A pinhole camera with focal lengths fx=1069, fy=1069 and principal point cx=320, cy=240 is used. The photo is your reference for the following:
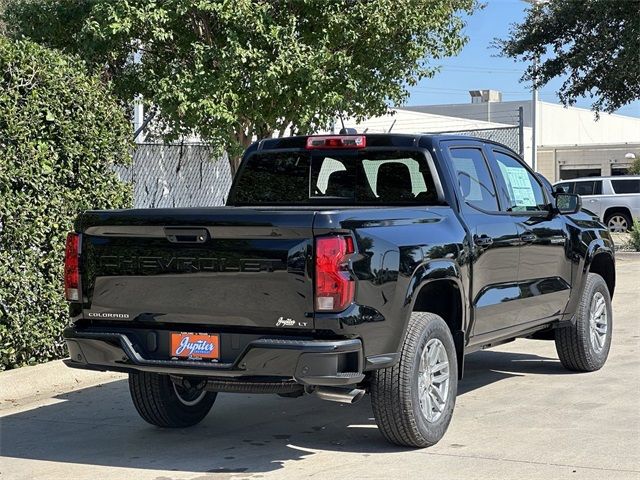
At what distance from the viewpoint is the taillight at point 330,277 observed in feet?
19.2

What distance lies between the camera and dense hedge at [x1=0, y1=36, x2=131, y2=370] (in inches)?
352

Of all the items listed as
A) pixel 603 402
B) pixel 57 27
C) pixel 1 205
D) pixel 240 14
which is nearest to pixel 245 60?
pixel 240 14

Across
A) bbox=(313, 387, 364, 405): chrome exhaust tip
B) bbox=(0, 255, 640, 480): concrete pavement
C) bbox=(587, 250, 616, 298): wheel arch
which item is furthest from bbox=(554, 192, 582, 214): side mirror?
bbox=(313, 387, 364, 405): chrome exhaust tip

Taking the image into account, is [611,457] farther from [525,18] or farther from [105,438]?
[525,18]

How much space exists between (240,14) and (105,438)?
7033 millimetres

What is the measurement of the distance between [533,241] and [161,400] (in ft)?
10.0

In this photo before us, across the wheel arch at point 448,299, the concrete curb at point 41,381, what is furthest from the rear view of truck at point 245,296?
the concrete curb at point 41,381

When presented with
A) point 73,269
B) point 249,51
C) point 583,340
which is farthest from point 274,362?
point 249,51

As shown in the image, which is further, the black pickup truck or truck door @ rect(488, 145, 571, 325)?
truck door @ rect(488, 145, 571, 325)

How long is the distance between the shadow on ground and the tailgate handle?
1.35 metres

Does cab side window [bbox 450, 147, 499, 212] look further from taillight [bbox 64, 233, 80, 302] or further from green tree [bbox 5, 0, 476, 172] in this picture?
green tree [bbox 5, 0, 476, 172]

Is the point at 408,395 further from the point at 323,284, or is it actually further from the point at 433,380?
the point at 323,284

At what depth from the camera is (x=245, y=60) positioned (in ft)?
42.2

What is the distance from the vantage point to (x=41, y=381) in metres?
8.99
